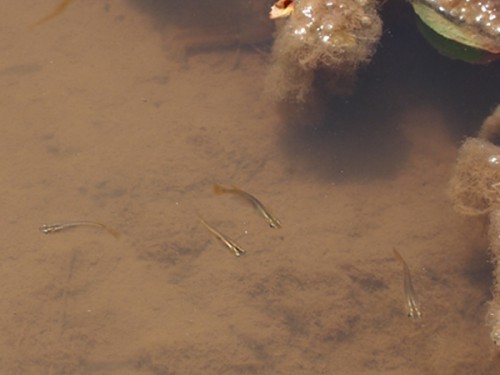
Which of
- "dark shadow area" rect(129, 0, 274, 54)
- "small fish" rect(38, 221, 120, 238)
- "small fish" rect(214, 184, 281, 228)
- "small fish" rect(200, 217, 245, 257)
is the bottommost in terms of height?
"small fish" rect(38, 221, 120, 238)

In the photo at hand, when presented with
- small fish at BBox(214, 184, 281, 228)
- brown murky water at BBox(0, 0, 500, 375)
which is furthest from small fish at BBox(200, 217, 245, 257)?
small fish at BBox(214, 184, 281, 228)

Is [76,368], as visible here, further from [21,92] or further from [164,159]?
[21,92]

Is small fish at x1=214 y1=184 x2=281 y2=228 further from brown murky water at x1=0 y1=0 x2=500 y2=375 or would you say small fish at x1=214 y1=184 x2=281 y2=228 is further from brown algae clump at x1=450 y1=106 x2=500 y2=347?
brown algae clump at x1=450 y1=106 x2=500 y2=347

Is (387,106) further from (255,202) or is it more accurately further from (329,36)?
(255,202)

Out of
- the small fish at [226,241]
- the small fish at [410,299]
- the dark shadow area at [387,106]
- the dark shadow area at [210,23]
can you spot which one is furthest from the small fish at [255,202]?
the dark shadow area at [210,23]

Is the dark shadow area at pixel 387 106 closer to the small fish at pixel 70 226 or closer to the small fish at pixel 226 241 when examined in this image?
the small fish at pixel 226 241

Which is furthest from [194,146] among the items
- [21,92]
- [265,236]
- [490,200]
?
[490,200]

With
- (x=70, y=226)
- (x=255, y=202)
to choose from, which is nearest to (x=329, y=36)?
(x=255, y=202)
